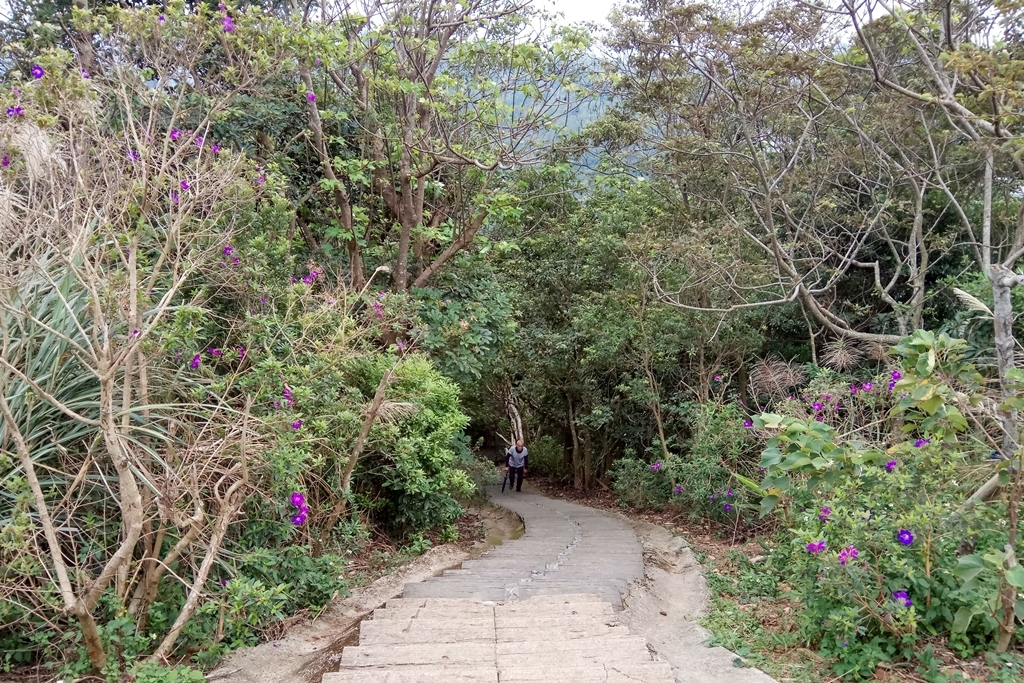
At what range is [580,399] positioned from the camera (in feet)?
48.6

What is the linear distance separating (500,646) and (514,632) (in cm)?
23

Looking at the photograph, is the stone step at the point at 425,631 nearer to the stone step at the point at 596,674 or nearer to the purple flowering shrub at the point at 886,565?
the stone step at the point at 596,674

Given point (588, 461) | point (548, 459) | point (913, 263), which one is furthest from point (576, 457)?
point (913, 263)

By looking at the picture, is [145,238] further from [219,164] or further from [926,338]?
[926,338]

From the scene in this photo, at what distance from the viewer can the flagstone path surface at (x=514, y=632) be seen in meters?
3.26

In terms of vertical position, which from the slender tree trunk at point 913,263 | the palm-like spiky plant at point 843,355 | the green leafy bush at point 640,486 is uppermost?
A: the slender tree trunk at point 913,263

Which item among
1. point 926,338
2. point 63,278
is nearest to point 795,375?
point 926,338

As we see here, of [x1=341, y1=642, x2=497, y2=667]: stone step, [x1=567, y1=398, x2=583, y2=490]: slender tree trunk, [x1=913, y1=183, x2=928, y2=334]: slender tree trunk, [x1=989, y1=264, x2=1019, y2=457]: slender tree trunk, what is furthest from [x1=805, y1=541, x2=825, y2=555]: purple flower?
[x1=567, y1=398, x2=583, y2=490]: slender tree trunk

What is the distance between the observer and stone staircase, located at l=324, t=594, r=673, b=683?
323cm

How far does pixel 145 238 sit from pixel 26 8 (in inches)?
298

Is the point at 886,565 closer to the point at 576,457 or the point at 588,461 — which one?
the point at 588,461

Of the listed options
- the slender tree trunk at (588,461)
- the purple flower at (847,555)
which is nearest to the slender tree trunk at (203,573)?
the purple flower at (847,555)

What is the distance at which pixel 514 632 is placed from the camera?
3914mm

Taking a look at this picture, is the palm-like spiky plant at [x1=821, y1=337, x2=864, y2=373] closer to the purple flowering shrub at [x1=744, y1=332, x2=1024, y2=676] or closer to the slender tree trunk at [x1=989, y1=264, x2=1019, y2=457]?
the slender tree trunk at [x1=989, y1=264, x2=1019, y2=457]
